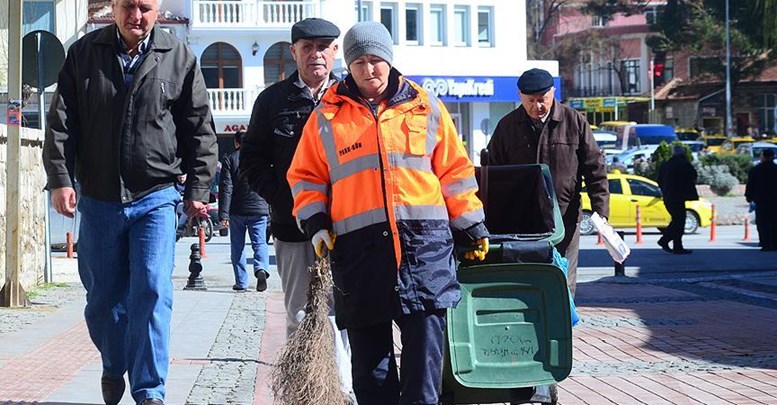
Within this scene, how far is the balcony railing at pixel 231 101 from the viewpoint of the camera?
171 feet

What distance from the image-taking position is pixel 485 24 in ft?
195

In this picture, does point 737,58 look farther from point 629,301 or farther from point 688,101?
point 629,301

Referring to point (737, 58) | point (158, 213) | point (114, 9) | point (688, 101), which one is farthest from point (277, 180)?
point (688, 101)

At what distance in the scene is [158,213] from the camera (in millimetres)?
6293

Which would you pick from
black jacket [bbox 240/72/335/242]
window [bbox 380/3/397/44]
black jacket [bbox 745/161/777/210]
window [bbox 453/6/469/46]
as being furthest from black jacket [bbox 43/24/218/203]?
window [bbox 453/6/469/46]

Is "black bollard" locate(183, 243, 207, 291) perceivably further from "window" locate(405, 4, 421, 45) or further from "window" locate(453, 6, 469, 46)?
"window" locate(453, 6, 469, 46)

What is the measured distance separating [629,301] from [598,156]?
6022 millimetres

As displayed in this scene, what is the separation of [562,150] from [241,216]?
6725 millimetres

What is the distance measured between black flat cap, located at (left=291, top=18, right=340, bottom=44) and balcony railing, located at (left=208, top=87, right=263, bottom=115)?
45652mm

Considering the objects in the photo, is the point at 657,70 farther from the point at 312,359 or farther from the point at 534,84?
the point at 312,359

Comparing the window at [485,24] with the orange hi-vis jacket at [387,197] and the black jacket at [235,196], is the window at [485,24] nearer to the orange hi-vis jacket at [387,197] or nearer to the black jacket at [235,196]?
the black jacket at [235,196]

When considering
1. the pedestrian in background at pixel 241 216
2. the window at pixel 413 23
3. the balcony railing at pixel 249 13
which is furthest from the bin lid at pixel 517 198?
the window at pixel 413 23

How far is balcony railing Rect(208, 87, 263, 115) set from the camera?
171 ft

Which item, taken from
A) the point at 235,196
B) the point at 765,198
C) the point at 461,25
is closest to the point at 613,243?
the point at 235,196
